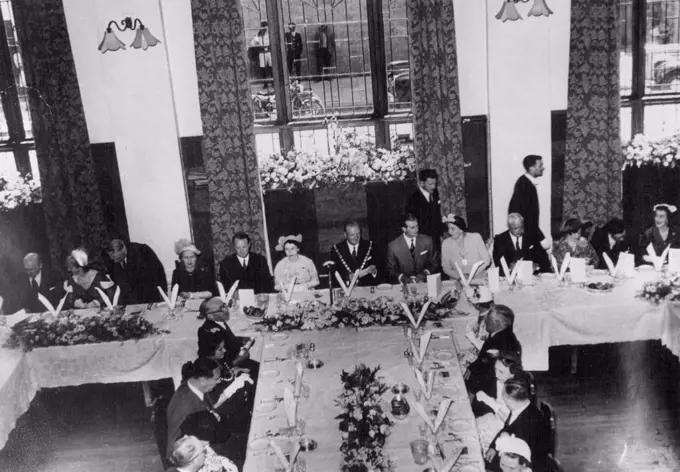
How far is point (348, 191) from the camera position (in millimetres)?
8914

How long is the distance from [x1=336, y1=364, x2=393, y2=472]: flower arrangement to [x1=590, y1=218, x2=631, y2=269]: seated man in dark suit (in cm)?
356

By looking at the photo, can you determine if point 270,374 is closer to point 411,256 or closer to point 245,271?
point 245,271

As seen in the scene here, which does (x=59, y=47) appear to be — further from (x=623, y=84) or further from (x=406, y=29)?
(x=623, y=84)

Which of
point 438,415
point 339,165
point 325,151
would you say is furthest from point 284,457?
point 325,151

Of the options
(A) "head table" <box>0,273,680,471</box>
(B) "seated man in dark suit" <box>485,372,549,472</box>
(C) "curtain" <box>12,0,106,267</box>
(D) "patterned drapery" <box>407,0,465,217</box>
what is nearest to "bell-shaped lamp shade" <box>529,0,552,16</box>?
(D) "patterned drapery" <box>407,0,465,217</box>

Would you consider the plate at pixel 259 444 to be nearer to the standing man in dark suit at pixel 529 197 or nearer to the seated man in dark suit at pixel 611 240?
the seated man in dark suit at pixel 611 240

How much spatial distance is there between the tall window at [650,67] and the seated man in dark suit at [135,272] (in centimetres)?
584

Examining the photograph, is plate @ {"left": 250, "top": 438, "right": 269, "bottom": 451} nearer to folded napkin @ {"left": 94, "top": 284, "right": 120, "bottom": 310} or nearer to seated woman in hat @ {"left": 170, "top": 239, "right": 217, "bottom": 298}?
folded napkin @ {"left": 94, "top": 284, "right": 120, "bottom": 310}

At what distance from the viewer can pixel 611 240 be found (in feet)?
25.3

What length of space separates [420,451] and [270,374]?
1.48m

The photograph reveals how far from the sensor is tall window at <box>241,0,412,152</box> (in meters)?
9.10

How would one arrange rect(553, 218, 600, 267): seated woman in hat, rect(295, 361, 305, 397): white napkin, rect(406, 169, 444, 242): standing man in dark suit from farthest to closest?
rect(406, 169, 444, 242): standing man in dark suit, rect(553, 218, 600, 267): seated woman in hat, rect(295, 361, 305, 397): white napkin

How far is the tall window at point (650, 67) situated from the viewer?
360 inches

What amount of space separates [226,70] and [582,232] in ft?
13.9
